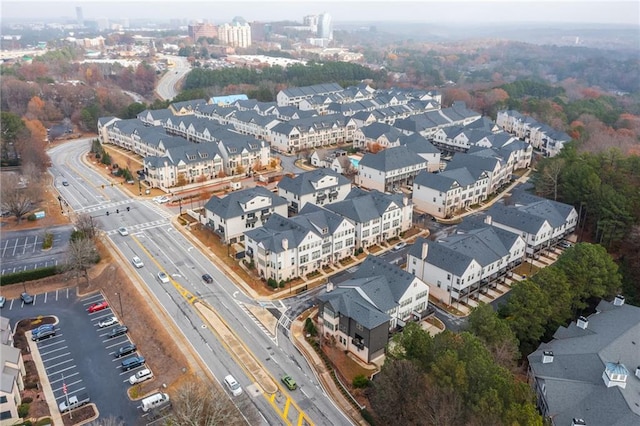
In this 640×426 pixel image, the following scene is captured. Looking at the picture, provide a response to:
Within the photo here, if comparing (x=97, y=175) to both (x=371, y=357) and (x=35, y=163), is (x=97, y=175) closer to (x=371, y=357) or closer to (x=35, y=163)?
(x=35, y=163)

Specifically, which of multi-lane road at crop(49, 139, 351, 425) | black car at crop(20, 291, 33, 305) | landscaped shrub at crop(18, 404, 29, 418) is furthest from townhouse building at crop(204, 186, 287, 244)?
landscaped shrub at crop(18, 404, 29, 418)

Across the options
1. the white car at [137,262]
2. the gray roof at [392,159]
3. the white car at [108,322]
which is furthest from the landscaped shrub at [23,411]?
the gray roof at [392,159]

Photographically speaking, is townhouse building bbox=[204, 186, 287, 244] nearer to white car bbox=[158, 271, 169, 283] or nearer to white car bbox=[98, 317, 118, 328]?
white car bbox=[158, 271, 169, 283]

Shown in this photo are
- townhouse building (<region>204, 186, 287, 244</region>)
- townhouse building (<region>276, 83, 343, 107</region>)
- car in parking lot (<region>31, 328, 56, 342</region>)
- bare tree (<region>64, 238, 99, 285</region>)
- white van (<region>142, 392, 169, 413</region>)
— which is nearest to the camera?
white van (<region>142, 392, 169, 413</region>)

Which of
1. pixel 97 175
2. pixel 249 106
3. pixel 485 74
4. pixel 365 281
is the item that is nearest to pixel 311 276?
pixel 365 281

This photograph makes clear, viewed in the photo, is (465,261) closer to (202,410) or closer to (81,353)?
(202,410)

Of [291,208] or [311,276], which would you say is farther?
[291,208]
